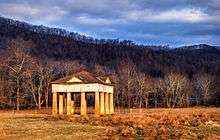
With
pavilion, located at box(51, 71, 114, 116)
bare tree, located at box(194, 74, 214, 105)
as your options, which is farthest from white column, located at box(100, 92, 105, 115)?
bare tree, located at box(194, 74, 214, 105)

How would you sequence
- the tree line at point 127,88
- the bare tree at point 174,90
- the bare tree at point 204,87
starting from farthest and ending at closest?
the bare tree at point 204,87 < the bare tree at point 174,90 < the tree line at point 127,88

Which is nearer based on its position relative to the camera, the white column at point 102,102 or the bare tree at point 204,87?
the white column at point 102,102

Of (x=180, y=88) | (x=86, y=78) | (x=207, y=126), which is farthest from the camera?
(x=180, y=88)

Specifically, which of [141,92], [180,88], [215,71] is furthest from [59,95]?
[215,71]

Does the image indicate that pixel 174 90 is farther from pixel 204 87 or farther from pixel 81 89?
pixel 81 89

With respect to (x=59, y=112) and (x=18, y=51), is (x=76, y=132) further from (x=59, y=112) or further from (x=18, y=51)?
(x=18, y=51)

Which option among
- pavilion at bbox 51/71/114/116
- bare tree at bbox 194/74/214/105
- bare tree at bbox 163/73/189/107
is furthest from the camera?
bare tree at bbox 194/74/214/105

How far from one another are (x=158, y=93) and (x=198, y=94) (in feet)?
44.6

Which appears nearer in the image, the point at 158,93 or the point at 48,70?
the point at 48,70

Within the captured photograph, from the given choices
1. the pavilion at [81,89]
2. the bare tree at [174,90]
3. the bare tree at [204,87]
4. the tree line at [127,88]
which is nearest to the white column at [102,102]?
the pavilion at [81,89]

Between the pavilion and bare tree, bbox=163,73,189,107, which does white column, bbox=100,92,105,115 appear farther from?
bare tree, bbox=163,73,189,107

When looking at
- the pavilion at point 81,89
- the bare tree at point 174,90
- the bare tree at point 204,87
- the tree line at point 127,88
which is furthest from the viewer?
the bare tree at point 204,87

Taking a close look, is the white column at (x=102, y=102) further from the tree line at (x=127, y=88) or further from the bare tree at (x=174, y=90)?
the bare tree at (x=174, y=90)

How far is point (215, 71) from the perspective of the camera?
18362 cm
